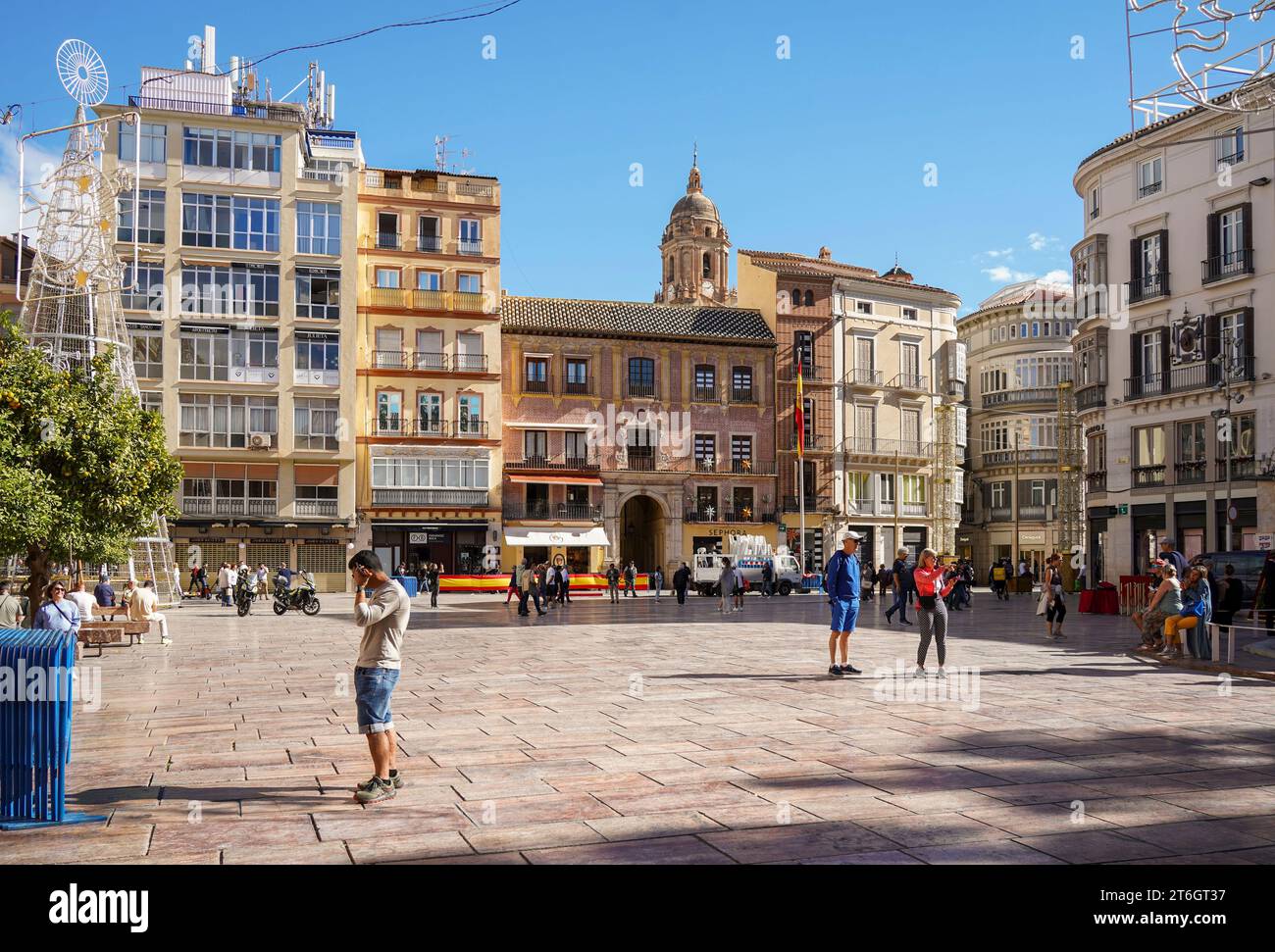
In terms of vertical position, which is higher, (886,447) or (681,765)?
(886,447)

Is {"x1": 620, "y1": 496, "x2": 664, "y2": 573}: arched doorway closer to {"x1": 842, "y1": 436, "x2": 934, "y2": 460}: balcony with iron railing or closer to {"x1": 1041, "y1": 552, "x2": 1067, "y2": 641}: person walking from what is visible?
{"x1": 842, "y1": 436, "x2": 934, "y2": 460}: balcony with iron railing

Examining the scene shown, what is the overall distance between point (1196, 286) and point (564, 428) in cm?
2657

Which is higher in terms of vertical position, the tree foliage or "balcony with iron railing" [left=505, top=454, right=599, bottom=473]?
"balcony with iron railing" [left=505, top=454, right=599, bottom=473]

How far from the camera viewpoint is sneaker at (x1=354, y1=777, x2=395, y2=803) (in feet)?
23.1

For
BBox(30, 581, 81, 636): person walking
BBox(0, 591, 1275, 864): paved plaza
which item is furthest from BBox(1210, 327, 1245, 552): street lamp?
BBox(30, 581, 81, 636): person walking

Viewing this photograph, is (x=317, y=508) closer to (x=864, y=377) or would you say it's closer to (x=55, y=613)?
(x=864, y=377)

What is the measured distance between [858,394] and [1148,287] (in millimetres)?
21086

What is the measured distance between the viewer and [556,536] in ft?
166

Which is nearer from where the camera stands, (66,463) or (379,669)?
(379,669)

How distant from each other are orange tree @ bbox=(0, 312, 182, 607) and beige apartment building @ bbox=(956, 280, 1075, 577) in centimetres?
4983

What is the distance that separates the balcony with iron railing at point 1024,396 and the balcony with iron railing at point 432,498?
3023 centimetres

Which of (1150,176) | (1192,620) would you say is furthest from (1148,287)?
(1192,620)

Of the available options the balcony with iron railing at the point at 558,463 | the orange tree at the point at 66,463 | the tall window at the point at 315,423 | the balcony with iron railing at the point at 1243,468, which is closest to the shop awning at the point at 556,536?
the balcony with iron railing at the point at 558,463
